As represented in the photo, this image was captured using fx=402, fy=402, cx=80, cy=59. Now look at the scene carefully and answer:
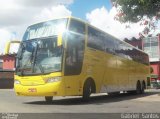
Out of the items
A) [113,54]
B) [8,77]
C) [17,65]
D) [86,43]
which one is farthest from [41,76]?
[8,77]

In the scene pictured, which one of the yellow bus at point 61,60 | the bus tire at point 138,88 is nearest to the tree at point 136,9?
the yellow bus at point 61,60

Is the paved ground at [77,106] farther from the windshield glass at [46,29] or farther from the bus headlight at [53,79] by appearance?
the windshield glass at [46,29]

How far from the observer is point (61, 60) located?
52.6ft

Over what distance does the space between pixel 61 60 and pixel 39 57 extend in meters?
1.06

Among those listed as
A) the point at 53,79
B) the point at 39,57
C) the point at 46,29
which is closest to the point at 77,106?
the point at 53,79

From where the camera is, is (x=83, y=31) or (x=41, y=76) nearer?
(x=41, y=76)

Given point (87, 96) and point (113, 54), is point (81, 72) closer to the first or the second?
point (87, 96)

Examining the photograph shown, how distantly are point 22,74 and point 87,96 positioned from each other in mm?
3076

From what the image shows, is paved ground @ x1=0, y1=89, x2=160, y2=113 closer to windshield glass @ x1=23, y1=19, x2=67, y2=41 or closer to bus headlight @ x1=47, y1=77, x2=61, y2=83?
bus headlight @ x1=47, y1=77, x2=61, y2=83

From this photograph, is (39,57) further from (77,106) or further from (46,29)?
(77,106)

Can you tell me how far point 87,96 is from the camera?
17.8 metres

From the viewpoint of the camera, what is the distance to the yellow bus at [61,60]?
52.7 ft

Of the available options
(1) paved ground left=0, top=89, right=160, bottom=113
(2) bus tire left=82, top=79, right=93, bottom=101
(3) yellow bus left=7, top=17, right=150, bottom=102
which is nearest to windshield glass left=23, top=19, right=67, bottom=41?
(3) yellow bus left=7, top=17, right=150, bottom=102

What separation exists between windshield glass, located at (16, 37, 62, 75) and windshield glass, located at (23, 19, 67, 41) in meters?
0.28
